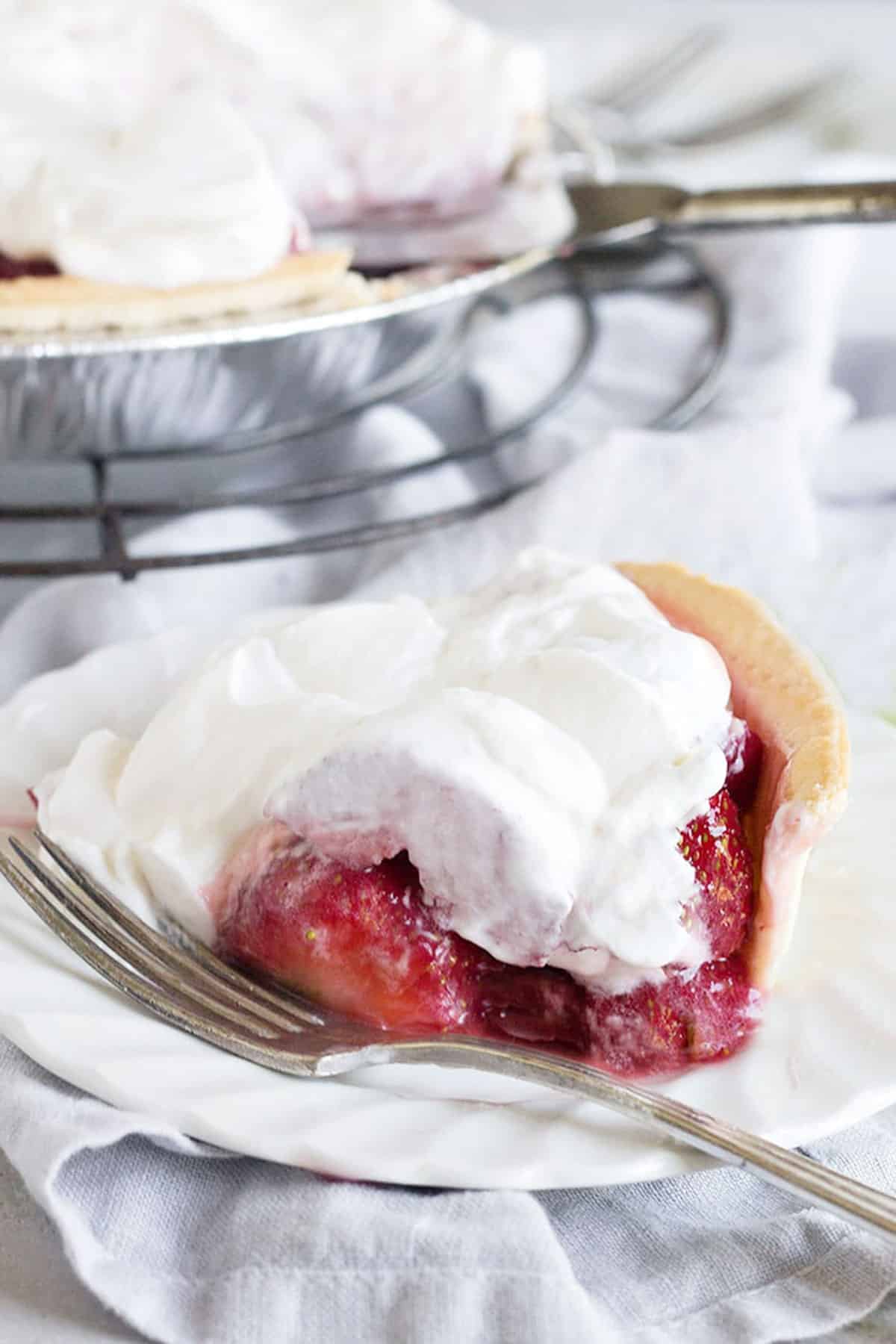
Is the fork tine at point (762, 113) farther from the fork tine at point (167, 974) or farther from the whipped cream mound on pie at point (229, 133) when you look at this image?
the fork tine at point (167, 974)

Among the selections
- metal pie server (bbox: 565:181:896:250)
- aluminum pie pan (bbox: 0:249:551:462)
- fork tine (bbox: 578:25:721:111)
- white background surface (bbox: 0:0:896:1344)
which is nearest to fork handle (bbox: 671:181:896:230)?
metal pie server (bbox: 565:181:896:250)

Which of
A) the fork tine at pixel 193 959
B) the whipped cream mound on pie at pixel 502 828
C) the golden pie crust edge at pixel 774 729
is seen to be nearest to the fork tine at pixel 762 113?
the golden pie crust edge at pixel 774 729

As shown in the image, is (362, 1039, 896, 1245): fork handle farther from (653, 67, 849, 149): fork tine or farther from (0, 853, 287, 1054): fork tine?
(653, 67, 849, 149): fork tine

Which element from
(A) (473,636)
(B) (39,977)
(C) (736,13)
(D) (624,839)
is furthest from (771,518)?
(C) (736,13)

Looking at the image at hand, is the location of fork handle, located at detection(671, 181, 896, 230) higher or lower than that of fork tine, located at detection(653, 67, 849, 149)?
higher

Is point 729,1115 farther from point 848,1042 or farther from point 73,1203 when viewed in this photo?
point 73,1203

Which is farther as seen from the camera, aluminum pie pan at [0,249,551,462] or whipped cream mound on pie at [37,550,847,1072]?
aluminum pie pan at [0,249,551,462]
